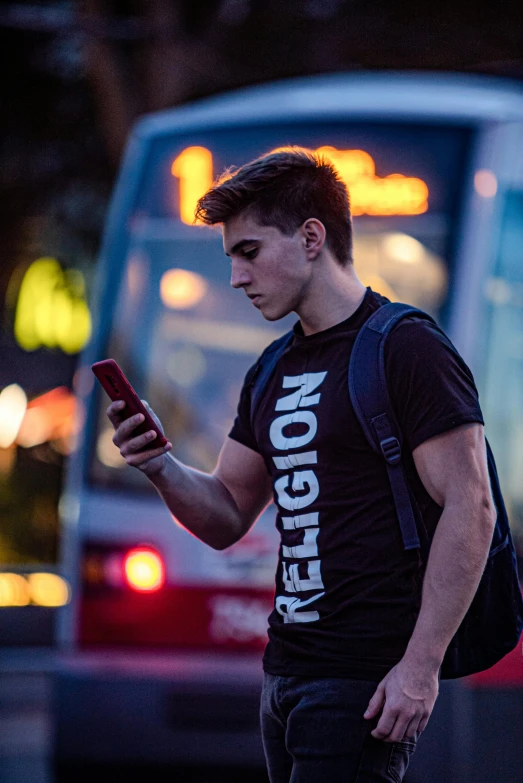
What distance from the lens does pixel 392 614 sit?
8.26 ft

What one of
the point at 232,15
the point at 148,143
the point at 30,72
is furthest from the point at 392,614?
the point at 30,72

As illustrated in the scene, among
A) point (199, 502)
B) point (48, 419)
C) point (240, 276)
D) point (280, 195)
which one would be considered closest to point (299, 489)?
point (199, 502)

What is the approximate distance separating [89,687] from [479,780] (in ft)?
5.58

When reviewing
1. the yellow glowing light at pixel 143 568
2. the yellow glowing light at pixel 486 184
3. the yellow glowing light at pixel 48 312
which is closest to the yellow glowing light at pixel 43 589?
the yellow glowing light at pixel 48 312

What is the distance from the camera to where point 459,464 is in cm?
243

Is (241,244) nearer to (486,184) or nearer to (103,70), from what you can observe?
(486,184)

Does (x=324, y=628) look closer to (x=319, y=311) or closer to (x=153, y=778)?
(x=319, y=311)

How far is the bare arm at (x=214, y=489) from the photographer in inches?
108

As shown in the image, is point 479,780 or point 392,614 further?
point 479,780

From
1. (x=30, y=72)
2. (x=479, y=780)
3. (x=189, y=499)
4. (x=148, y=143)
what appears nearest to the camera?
(x=189, y=499)

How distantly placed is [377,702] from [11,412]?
30.8ft

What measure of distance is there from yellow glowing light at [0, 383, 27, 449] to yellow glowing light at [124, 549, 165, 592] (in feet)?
18.6

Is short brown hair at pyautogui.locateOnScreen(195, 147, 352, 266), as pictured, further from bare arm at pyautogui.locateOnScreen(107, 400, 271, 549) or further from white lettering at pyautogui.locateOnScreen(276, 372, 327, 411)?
bare arm at pyautogui.locateOnScreen(107, 400, 271, 549)

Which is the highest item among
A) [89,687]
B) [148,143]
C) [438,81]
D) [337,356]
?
[438,81]
